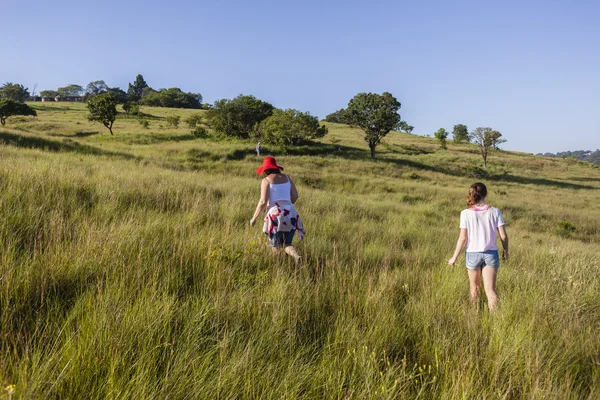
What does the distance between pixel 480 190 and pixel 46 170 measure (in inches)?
309

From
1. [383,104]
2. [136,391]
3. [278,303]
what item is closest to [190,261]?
[278,303]

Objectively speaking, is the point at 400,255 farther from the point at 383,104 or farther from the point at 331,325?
the point at 383,104

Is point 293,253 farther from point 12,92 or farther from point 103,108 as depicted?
point 12,92

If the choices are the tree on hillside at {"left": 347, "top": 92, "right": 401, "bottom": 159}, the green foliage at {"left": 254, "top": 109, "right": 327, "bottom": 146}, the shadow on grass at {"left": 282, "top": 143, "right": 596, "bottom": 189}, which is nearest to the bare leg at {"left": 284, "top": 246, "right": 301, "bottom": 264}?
the shadow on grass at {"left": 282, "top": 143, "right": 596, "bottom": 189}

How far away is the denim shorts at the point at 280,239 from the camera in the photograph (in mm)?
4926

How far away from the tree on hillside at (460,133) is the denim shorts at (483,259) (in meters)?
86.3

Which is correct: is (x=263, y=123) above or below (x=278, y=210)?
above

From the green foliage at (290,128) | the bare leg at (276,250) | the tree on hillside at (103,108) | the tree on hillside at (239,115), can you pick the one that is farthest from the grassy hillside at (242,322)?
the tree on hillside at (239,115)

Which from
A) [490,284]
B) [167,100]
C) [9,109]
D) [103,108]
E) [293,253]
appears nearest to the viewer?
[490,284]

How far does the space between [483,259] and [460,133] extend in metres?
89.7

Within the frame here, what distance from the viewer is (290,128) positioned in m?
43.7

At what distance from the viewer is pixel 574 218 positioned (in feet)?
69.1

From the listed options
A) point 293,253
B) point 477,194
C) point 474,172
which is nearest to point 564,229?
point 477,194

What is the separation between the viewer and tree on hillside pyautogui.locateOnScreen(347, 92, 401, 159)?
146 feet
